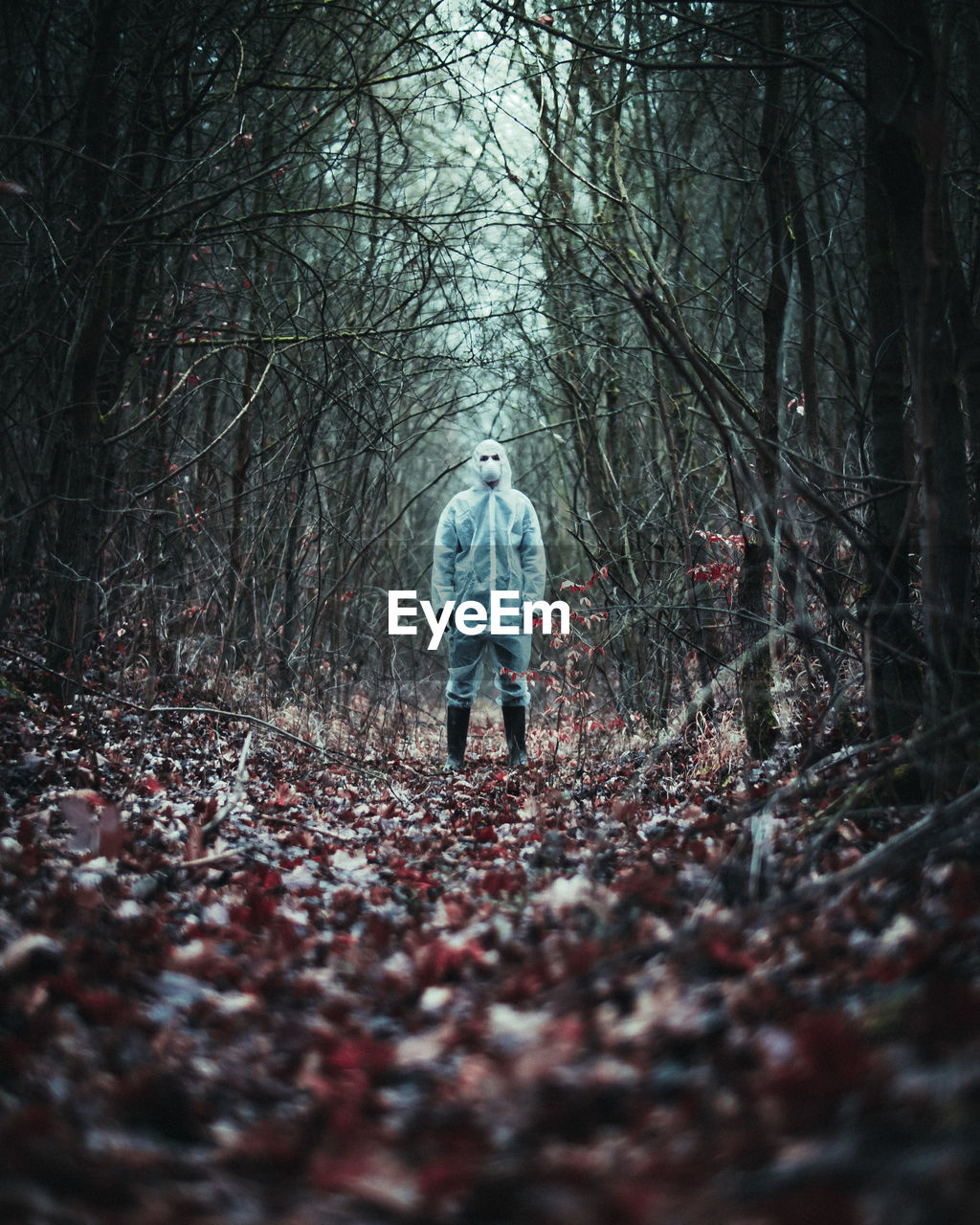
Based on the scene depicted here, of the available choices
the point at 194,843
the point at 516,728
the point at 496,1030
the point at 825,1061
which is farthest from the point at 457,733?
the point at 825,1061

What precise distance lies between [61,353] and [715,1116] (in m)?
6.26

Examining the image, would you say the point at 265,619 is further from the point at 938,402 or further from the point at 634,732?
the point at 938,402

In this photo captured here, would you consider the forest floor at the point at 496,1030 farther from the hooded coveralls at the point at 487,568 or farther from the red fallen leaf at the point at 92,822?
the hooded coveralls at the point at 487,568

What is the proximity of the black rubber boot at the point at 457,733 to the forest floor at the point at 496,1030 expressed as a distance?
2.93 meters

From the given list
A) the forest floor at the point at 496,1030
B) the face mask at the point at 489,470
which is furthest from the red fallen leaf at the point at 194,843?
the face mask at the point at 489,470

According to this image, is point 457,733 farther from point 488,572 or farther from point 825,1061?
point 825,1061

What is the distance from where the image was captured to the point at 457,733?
6375mm

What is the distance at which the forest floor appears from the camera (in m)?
1.20

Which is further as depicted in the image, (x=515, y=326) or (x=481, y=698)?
(x=481, y=698)

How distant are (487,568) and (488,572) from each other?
0.14 feet

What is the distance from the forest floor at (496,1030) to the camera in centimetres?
120

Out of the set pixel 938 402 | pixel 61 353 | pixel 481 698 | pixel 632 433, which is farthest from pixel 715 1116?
pixel 481 698

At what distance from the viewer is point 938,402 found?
2.98m

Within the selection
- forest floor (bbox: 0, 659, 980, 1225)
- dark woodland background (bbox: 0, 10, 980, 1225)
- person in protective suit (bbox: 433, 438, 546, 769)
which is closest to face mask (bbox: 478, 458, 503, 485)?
person in protective suit (bbox: 433, 438, 546, 769)
